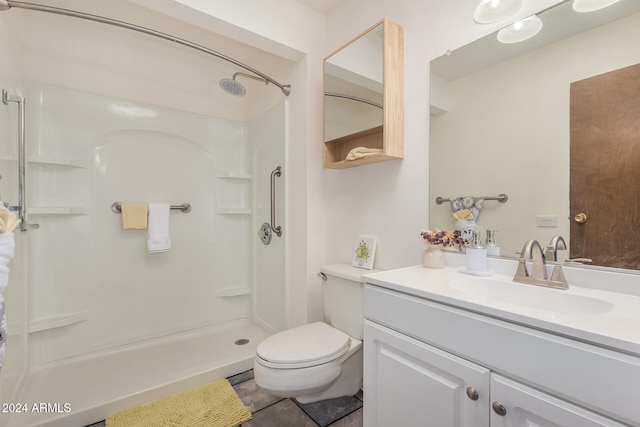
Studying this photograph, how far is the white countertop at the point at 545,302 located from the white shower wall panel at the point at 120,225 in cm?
189

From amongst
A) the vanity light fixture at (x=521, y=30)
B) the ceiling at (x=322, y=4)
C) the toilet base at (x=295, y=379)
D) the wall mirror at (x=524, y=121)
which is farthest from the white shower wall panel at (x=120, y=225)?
the vanity light fixture at (x=521, y=30)

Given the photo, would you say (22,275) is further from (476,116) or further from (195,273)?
(476,116)

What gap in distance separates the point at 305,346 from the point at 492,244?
100 cm

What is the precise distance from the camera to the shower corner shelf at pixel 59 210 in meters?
1.85

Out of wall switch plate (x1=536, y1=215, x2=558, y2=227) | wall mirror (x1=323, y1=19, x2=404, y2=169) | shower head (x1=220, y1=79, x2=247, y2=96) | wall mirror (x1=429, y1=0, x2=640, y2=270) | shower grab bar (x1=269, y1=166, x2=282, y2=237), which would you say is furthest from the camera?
shower grab bar (x1=269, y1=166, x2=282, y2=237)

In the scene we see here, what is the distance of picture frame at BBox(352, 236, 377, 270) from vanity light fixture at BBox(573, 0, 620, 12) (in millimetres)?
1287

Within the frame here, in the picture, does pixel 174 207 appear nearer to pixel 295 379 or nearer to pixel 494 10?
pixel 295 379

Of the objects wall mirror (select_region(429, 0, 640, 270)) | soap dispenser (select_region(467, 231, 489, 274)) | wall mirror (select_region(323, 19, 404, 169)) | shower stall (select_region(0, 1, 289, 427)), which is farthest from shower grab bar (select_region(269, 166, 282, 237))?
soap dispenser (select_region(467, 231, 489, 274))

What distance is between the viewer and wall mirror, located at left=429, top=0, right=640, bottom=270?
0.98 meters

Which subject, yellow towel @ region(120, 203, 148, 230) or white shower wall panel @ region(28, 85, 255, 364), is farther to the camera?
yellow towel @ region(120, 203, 148, 230)

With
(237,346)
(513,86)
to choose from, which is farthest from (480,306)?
(237,346)

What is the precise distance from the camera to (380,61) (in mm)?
1510

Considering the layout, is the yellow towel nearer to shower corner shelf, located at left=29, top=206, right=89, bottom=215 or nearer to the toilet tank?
shower corner shelf, located at left=29, top=206, right=89, bottom=215

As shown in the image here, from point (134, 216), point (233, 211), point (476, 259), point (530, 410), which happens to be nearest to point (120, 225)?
point (134, 216)
